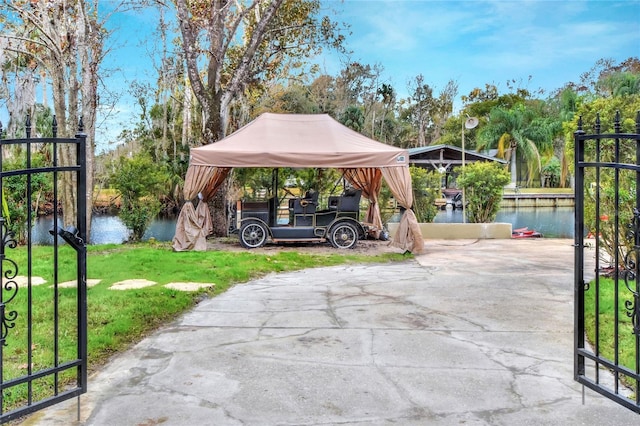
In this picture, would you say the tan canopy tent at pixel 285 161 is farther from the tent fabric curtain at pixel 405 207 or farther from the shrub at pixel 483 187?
the shrub at pixel 483 187

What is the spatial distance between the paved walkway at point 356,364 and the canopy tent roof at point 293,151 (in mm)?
4219

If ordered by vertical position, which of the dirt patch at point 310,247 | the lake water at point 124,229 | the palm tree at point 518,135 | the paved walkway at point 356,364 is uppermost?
the palm tree at point 518,135

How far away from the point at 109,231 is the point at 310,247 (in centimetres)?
854

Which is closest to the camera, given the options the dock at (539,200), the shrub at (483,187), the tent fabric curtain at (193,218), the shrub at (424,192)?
the tent fabric curtain at (193,218)

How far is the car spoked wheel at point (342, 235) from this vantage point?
12.0m

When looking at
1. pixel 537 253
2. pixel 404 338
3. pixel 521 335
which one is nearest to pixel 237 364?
pixel 404 338

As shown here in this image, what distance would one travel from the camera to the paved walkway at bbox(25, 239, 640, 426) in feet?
10.9

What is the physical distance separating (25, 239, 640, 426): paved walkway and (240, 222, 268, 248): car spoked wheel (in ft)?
14.8

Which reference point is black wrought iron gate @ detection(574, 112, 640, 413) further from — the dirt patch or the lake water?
the lake water

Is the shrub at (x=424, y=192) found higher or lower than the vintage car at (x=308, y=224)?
higher

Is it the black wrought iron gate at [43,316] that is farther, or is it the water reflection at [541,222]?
the water reflection at [541,222]

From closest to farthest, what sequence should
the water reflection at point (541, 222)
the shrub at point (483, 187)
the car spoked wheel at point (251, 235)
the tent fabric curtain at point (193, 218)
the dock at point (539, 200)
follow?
the tent fabric curtain at point (193, 218)
the car spoked wheel at point (251, 235)
the shrub at point (483, 187)
the water reflection at point (541, 222)
the dock at point (539, 200)

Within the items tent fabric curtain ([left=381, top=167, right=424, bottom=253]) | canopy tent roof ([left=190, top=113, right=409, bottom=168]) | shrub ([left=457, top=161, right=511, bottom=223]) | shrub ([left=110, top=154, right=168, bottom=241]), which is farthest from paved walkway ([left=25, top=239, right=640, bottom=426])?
shrub ([left=457, top=161, right=511, bottom=223])

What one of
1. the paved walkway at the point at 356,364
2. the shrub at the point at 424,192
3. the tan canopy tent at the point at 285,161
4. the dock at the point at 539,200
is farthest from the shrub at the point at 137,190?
the dock at the point at 539,200
